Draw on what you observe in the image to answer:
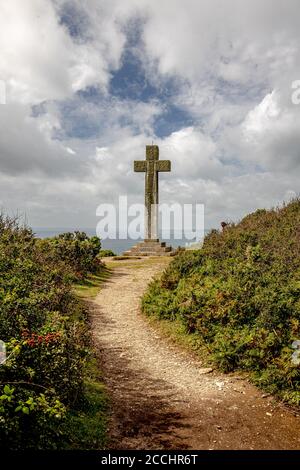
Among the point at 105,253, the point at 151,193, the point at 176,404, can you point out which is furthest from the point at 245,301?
the point at 105,253

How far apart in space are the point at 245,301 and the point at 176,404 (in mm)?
3734

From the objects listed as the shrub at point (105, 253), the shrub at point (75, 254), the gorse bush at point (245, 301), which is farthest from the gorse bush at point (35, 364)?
the shrub at point (105, 253)

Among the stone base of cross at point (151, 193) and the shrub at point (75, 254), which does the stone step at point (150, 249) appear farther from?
the shrub at point (75, 254)

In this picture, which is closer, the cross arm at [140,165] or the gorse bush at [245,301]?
the gorse bush at [245,301]

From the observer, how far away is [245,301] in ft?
32.6

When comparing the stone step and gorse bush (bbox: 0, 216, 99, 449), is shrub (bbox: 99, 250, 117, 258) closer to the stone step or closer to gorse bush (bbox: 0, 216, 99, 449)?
the stone step

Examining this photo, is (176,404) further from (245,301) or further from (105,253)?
(105,253)

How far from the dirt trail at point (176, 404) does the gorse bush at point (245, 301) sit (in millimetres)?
557

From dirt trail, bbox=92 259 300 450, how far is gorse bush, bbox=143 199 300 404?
0.56 meters

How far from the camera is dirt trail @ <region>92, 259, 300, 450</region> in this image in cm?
589

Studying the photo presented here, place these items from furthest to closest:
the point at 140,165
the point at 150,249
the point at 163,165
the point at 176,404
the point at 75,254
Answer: the point at 140,165 → the point at 163,165 → the point at 150,249 → the point at 75,254 → the point at 176,404

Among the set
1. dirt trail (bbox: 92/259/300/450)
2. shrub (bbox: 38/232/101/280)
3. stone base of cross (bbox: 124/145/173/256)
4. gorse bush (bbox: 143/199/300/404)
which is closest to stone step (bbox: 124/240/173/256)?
stone base of cross (bbox: 124/145/173/256)

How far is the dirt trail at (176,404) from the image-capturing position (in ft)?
19.3
